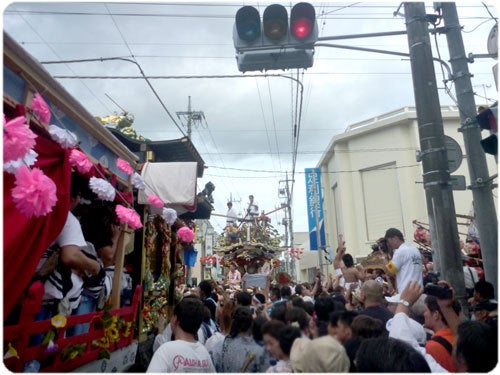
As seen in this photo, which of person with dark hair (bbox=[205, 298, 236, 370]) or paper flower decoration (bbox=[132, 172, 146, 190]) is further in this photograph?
paper flower decoration (bbox=[132, 172, 146, 190])

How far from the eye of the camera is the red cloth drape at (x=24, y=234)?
8.39ft

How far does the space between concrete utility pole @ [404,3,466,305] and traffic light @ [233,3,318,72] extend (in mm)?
1129

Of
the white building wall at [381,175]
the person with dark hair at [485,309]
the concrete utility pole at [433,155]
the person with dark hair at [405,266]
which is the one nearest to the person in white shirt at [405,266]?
the person with dark hair at [405,266]

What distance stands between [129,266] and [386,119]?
13.9 m

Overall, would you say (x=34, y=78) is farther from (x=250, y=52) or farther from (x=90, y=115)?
(x=250, y=52)

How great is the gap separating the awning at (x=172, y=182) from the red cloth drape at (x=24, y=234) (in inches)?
110

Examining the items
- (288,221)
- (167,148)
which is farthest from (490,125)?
(288,221)

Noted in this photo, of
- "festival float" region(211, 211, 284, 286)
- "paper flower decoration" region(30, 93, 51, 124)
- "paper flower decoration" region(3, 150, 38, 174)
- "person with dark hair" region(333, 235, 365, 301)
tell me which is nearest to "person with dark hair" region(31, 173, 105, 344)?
"paper flower decoration" region(3, 150, 38, 174)

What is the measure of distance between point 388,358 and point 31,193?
→ 92.7 inches

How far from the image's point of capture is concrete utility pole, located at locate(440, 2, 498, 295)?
417 cm

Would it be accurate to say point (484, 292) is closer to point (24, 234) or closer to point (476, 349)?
point (476, 349)

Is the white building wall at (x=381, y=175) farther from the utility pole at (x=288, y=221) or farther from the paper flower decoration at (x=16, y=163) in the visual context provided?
the paper flower decoration at (x=16, y=163)

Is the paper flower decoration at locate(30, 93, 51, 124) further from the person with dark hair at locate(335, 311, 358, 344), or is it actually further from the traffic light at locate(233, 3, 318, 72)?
the person with dark hair at locate(335, 311, 358, 344)

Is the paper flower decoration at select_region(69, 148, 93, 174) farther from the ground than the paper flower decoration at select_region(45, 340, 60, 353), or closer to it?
farther from the ground
